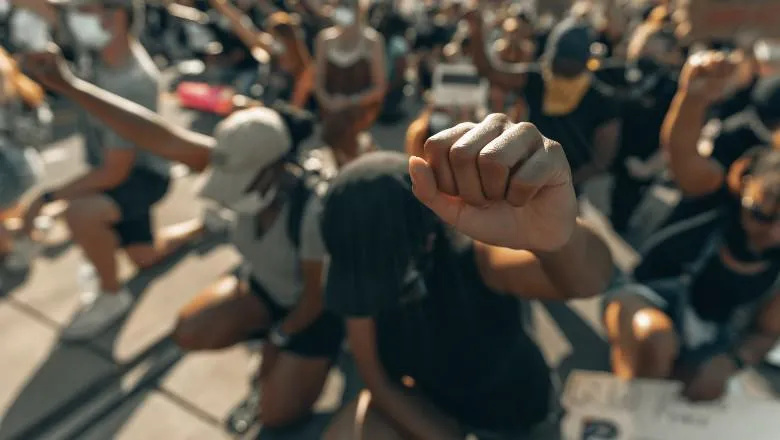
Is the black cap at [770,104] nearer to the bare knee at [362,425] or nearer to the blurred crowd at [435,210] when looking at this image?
the blurred crowd at [435,210]

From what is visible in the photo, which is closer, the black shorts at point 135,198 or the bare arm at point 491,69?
the black shorts at point 135,198

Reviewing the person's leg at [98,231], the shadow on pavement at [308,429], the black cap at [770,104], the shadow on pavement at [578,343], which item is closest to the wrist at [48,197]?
the person's leg at [98,231]

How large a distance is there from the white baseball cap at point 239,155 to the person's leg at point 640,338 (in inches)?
52.9

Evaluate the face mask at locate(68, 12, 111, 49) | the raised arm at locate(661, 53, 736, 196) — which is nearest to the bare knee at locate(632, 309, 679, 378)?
the raised arm at locate(661, 53, 736, 196)

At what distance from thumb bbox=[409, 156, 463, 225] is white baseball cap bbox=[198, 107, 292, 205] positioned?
93 centimetres

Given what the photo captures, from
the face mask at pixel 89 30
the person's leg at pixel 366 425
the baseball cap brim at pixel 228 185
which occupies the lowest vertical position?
the person's leg at pixel 366 425

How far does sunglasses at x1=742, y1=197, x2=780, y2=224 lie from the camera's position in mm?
1649

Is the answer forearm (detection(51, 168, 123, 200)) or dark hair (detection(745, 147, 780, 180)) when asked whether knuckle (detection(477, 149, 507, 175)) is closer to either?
dark hair (detection(745, 147, 780, 180))

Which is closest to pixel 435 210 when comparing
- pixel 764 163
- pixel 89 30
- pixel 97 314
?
pixel 764 163

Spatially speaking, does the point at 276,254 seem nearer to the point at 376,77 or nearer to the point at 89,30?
the point at 89,30

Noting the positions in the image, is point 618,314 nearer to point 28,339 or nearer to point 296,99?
point 296,99

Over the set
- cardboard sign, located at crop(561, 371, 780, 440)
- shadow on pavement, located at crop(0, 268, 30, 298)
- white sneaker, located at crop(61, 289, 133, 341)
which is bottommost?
shadow on pavement, located at crop(0, 268, 30, 298)

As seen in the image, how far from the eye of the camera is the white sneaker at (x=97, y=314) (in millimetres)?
2549

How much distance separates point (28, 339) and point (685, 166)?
290 cm
